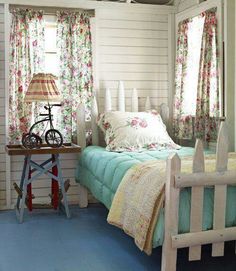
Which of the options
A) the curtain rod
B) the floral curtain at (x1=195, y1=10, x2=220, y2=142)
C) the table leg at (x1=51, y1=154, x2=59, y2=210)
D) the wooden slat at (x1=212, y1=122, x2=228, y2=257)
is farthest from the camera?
the curtain rod

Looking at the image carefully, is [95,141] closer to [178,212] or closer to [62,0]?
[62,0]

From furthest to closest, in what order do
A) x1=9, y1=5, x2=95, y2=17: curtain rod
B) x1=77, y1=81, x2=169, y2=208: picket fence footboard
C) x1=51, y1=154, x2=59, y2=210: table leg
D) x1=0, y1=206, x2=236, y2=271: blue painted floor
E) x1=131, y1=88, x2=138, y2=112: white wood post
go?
x1=131, y1=88, x2=138, y2=112: white wood post → x1=77, y1=81, x2=169, y2=208: picket fence footboard → x1=9, y1=5, x2=95, y2=17: curtain rod → x1=51, y1=154, x2=59, y2=210: table leg → x1=0, y1=206, x2=236, y2=271: blue painted floor

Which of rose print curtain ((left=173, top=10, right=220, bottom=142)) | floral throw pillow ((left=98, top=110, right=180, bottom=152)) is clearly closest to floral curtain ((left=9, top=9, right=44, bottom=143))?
floral throw pillow ((left=98, top=110, right=180, bottom=152))

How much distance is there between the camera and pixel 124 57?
4.68 metres

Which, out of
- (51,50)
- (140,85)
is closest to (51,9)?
(51,50)

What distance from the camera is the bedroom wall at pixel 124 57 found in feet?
14.5

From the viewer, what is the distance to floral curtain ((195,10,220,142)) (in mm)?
3838

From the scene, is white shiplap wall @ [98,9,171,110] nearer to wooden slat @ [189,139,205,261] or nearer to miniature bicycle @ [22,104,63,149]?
miniature bicycle @ [22,104,63,149]

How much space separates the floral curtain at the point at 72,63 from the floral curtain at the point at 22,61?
243 millimetres

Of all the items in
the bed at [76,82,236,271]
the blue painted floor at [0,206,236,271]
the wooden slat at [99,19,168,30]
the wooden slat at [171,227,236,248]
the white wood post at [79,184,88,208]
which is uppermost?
the wooden slat at [99,19,168,30]

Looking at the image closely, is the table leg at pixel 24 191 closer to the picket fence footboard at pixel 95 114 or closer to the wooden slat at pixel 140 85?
the picket fence footboard at pixel 95 114

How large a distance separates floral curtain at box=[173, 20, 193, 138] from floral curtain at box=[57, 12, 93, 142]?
3.11ft

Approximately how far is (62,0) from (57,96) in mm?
1172

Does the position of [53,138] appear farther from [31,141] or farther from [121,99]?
[121,99]
